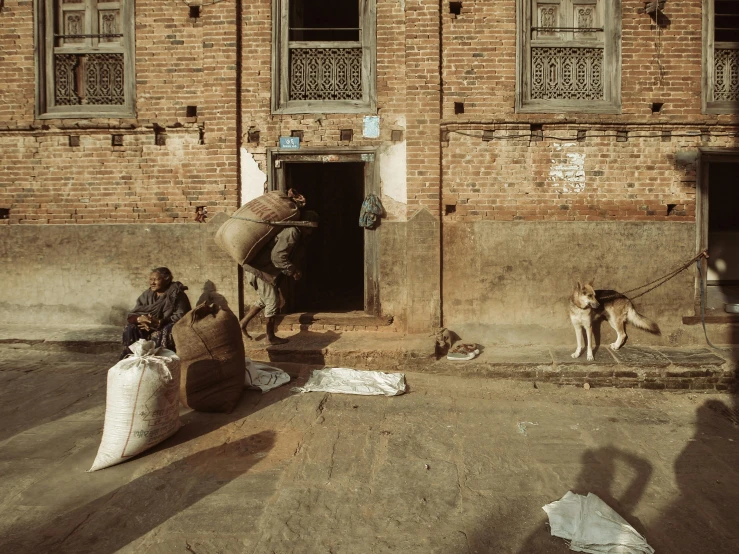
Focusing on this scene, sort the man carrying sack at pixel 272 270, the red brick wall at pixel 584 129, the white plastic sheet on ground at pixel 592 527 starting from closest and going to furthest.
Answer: the white plastic sheet on ground at pixel 592 527
the man carrying sack at pixel 272 270
the red brick wall at pixel 584 129

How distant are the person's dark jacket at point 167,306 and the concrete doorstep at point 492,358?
119 centimetres

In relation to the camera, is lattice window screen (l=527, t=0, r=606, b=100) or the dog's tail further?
lattice window screen (l=527, t=0, r=606, b=100)

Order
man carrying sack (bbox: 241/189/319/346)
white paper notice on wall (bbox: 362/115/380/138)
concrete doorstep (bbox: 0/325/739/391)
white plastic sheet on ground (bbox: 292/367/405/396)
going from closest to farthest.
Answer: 1. white plastic sheet on ground (bbox: 292/367/405/396)
2. concrete doorstep (bbox: 0/325/739/391)
3. man carrying sack (bbox: 241/189/319/346)
4. white paper notice on wall (bbox: 362/115/380/138)

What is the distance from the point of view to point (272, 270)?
685 centimetres

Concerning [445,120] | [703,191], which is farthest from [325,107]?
[703,191]

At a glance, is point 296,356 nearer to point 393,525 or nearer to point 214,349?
point 214,349

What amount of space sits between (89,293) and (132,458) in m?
4.11

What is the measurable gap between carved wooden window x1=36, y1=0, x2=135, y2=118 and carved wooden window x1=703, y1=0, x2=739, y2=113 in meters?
7.93

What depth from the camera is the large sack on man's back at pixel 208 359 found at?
4.96 meters

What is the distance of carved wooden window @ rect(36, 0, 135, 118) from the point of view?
750 centimetres

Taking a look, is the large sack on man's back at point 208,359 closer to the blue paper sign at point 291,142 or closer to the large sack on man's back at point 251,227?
the large sack on man's back at point 251,227

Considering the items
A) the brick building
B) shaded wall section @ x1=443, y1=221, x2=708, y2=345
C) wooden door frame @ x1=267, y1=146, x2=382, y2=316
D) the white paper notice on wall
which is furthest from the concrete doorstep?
the white paper notice on wall

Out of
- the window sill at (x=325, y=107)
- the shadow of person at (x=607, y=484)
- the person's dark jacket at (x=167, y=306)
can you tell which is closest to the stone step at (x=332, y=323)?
the person's dark jacket at (x=167, y=306)

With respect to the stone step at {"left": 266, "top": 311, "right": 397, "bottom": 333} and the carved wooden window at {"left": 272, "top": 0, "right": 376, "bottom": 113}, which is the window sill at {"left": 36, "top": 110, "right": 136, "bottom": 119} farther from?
the stone step at {"left": 266, "top": 311, "right": 397, "bottom": 333}
